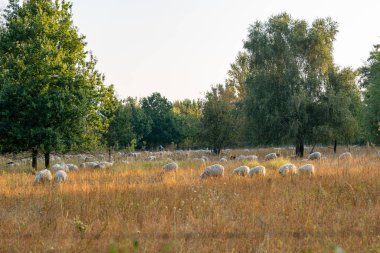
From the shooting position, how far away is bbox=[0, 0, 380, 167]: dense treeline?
19000 millimetres

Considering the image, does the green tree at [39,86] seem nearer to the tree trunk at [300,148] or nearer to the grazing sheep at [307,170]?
the grazing sheep at [307,170]

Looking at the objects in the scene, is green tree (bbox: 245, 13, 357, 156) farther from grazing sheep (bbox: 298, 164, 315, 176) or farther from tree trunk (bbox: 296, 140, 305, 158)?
grazing sheep (bbox: 298, 164, 315, 176)

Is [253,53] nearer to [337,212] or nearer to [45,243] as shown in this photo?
[337,212]

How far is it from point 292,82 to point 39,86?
67.6 feet

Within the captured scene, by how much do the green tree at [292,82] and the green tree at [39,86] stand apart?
1651 cm

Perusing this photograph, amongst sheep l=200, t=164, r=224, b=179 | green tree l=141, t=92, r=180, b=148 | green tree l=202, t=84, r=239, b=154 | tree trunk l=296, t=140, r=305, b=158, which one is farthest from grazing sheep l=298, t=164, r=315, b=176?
green tree l=141, t=92, r=180, b=148

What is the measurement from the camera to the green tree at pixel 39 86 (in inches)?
735

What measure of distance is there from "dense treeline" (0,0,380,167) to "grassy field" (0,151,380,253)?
813 centimetres

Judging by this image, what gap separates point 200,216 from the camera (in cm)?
807

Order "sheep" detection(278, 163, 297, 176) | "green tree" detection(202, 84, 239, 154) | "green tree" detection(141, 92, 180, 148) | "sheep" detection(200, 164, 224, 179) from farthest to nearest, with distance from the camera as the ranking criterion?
"green tree" detection(141, 92, 180, 148) → "green tree" detection(202, 84, 239, 154) → "sheep" detection(200, 164, 224, 179) → "sheep" detection(278, 163, 297, 176)

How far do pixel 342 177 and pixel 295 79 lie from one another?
2183cm

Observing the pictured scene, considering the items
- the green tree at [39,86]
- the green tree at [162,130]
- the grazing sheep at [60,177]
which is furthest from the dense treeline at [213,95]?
the grazing sheep at [60,177]

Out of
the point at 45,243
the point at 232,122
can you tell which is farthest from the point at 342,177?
the point at 232,122

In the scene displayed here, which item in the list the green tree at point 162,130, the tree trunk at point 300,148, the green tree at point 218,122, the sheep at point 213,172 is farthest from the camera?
the green tree at point 162,130
